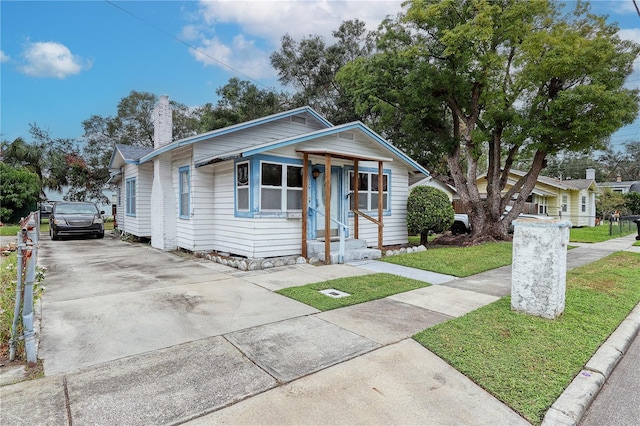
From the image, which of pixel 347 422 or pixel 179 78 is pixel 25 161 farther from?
pixel 347 422

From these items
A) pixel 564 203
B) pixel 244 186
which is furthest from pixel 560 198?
pixel 244 186

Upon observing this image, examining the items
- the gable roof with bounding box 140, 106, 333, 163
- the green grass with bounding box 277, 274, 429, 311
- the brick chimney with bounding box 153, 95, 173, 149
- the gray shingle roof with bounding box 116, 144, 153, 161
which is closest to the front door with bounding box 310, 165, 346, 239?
the gable roof with bounding box 140, 106, 333, 163

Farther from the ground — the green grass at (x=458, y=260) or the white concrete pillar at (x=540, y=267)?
the white concrete pillar at (x=540, y=267)

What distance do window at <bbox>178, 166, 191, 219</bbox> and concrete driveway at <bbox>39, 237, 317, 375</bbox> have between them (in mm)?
2456

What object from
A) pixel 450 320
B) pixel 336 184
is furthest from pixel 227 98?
pixel 450 320

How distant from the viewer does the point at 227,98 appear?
987 inches

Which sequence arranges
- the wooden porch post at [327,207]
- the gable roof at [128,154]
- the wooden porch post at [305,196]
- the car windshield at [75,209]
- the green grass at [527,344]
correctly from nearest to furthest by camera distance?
the green grass at [527,344], the wooden porch post at [327,207], the wooden porch post at [305,196], the gable roof at [128,154], the car windshield at [75,209]

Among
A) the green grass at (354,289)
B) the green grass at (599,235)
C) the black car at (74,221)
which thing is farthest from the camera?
the green grass at (599,235)

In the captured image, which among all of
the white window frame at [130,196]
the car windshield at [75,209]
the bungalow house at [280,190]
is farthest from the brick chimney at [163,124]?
the car windshield at [75,209]

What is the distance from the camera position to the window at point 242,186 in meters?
8.62

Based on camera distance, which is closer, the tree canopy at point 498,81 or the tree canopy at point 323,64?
the tree canopy at point 498,81

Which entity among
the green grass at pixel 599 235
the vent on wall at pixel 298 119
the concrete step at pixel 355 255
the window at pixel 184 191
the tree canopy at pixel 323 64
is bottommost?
the green grass at pixel 599 235

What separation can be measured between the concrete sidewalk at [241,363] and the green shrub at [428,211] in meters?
5.70

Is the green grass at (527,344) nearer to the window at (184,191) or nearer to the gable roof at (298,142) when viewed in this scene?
the gable roof at (298,142)
